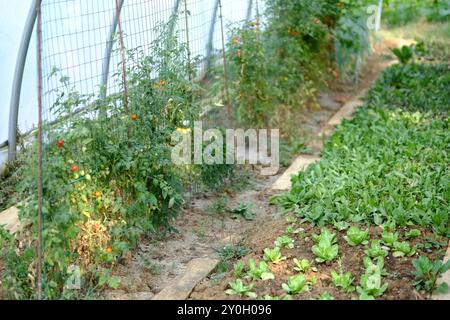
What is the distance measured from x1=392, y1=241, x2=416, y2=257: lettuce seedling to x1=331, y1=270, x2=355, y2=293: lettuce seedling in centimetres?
52

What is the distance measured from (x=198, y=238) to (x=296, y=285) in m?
1.54

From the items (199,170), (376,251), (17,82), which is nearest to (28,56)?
(17,82)

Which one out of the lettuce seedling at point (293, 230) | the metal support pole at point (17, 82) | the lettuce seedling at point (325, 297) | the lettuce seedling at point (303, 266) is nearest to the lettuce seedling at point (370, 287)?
the lettuce seedling at point (325, 297)

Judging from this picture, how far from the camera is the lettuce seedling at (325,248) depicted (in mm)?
5004

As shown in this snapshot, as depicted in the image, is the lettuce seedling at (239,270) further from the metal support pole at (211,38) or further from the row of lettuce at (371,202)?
the metal support pole at (211,38)

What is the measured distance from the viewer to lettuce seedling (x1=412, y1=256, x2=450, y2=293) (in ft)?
14.9

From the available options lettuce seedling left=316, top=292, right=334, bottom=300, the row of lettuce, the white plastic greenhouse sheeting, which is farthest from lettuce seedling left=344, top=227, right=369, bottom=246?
the white plastic greenhouse sheeting

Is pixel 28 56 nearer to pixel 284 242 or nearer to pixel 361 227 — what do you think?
pixel 284 242

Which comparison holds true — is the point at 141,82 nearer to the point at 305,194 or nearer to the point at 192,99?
the point at 192,99

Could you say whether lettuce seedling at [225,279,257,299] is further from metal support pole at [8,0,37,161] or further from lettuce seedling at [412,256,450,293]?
metal support pole at [8,0,37,161]

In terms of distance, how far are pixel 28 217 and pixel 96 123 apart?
3.14ft

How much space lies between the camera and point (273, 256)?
16.6 ft
